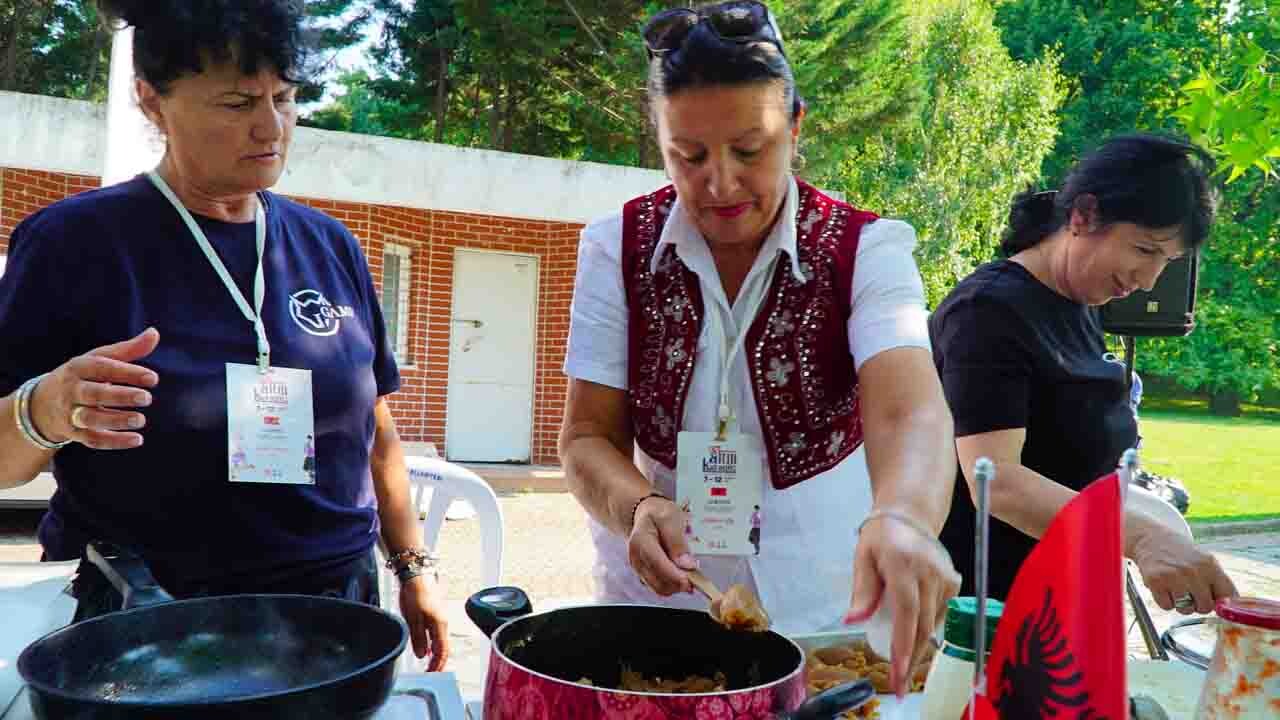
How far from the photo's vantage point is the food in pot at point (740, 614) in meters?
1.03

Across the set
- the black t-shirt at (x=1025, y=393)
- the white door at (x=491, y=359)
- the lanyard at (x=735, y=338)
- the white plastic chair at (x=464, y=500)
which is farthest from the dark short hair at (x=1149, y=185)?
the white door at (x=491, y=359)

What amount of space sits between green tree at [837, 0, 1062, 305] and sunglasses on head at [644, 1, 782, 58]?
15844mm

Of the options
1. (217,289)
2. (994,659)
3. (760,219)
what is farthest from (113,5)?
(994,659)

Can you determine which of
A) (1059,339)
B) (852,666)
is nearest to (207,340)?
(852,666)

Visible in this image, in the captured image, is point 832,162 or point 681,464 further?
point 832,162

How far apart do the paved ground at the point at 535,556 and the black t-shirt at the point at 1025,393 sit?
7.81 ft

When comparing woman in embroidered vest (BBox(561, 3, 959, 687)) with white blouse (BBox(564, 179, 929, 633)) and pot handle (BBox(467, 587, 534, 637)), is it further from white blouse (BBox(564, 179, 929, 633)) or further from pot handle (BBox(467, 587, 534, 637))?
pot handle (BBox(467, 587, 534, 637))

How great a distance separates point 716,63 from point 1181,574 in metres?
1.04

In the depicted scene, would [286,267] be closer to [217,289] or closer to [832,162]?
[217,289]

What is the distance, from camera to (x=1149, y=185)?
2.25 meters

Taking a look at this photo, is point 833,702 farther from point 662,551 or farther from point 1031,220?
point 1031,220

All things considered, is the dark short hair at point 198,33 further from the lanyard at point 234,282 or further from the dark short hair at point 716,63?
the dark short hair at point 716,63

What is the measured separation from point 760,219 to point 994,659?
0.96m

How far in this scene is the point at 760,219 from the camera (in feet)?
5.40
